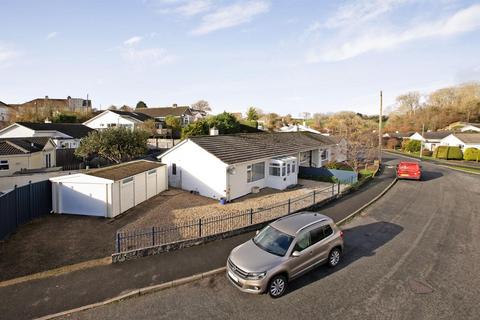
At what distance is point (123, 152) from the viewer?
92.3 feet

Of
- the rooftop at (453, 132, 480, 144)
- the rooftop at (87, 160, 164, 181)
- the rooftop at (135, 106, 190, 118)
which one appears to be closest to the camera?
the rooftop at (87, 160, 164, 181)

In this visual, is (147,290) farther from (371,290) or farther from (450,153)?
(450,153)

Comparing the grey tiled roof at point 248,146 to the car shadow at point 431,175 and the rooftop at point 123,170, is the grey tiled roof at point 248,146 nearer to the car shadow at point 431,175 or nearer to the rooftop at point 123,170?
the rooftop at point 123,170

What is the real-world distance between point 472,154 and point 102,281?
5489cm

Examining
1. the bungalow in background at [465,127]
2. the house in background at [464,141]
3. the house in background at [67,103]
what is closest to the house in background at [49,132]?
the house in background at [67,103]

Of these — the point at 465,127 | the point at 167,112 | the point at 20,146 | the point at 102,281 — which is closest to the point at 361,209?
the point at 102,281

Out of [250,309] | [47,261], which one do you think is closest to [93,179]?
[47,261]

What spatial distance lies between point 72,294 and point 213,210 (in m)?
9.14

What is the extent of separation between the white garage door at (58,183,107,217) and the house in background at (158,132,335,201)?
6.86 metres

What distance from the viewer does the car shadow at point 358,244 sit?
356 inches

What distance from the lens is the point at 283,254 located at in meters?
8.39

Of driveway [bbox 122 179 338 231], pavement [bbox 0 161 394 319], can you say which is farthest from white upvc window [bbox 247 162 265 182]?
pavement [bbox 0 161 394 319]

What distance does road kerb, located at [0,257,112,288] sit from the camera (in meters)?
9.12

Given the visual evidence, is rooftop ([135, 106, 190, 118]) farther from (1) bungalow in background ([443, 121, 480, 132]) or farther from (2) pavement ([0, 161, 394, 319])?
(1) bungalow in background ([443, 121, 480, 132])
